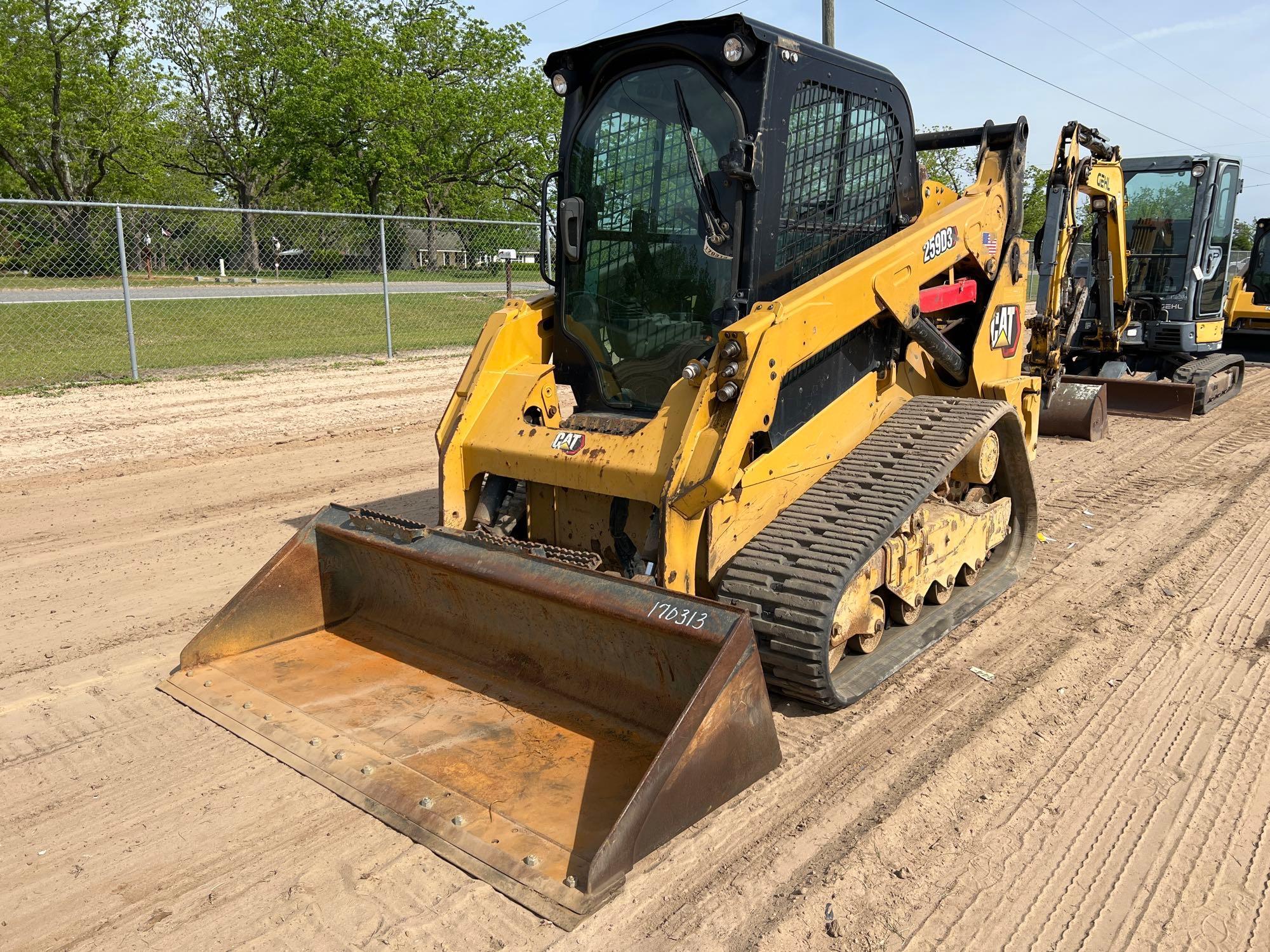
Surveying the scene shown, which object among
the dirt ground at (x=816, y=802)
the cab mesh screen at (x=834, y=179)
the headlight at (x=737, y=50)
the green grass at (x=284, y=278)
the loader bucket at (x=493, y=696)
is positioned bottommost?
the dirt ground at (x=816, y=802)

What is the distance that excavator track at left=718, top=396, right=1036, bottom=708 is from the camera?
3539 millimetres

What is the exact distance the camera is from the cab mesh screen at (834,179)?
A: 164 inches

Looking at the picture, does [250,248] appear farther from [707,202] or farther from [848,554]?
[848,554]

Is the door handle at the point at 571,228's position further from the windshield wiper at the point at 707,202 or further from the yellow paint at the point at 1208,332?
the yellow paint at the point at 1208,332

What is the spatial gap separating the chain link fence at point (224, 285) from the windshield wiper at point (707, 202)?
9062 millimetres

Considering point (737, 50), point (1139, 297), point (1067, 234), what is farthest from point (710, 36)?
point (1139, 297)

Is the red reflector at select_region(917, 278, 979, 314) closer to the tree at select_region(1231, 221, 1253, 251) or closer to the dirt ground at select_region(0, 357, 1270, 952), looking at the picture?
the dirt ground at select_region(0, 357, 1270, 952)

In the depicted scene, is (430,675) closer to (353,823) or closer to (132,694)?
(353,823)

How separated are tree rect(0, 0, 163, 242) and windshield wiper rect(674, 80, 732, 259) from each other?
106 ft

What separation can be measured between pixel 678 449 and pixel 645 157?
146 cm

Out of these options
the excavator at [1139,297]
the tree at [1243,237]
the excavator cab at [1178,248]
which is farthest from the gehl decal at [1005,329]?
the tree at [1243,237]

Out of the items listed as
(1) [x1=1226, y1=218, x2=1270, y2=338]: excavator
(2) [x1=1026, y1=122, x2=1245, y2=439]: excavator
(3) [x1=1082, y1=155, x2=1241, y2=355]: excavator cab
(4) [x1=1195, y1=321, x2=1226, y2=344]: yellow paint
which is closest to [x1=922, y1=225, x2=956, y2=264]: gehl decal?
(2) [x1=1026, y1=122, x2=1245, y2=439]: excavator

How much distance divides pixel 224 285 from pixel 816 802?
17072 millimetres

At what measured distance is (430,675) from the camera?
404 cm
